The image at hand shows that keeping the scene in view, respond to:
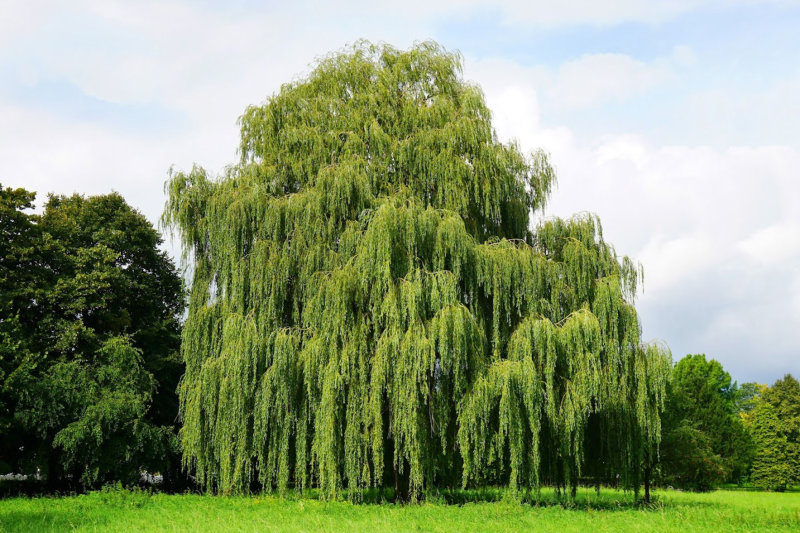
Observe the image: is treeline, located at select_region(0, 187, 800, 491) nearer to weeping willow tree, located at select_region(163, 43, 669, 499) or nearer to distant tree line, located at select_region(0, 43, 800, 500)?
distant tree line, located at select_region(0, 43, 800, 500)

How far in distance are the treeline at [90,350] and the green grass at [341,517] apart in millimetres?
4118

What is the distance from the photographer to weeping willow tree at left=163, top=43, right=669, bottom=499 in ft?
49.9

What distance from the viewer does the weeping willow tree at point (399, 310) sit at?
15.2 m

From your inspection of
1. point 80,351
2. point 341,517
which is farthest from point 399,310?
point 80,351

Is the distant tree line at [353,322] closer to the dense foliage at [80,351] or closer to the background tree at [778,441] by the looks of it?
the dense foliage at [80,351]

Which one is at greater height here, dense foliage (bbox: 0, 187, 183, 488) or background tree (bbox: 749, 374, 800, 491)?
dense foliage (bbox: 0, 187, 183, 488)

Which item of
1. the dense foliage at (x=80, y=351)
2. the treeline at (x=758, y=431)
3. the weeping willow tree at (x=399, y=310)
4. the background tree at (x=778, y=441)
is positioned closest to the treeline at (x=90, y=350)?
the dense foliage at (x=80, y=351)

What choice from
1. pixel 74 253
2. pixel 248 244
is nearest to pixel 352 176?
pixel 248 244

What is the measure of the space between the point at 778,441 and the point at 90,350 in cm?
4163

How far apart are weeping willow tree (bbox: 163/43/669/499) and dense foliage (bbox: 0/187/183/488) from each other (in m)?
4.11

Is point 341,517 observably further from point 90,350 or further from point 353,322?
point 90,350

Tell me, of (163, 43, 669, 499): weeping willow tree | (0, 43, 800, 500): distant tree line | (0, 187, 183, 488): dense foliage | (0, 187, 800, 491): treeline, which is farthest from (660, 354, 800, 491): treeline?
(0, 187, 183, 488): dense foliage

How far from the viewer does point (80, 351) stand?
929 inches

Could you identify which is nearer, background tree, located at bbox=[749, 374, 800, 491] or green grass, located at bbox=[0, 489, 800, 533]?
green grass, located at bbox=[0, 489, 800, 533]
